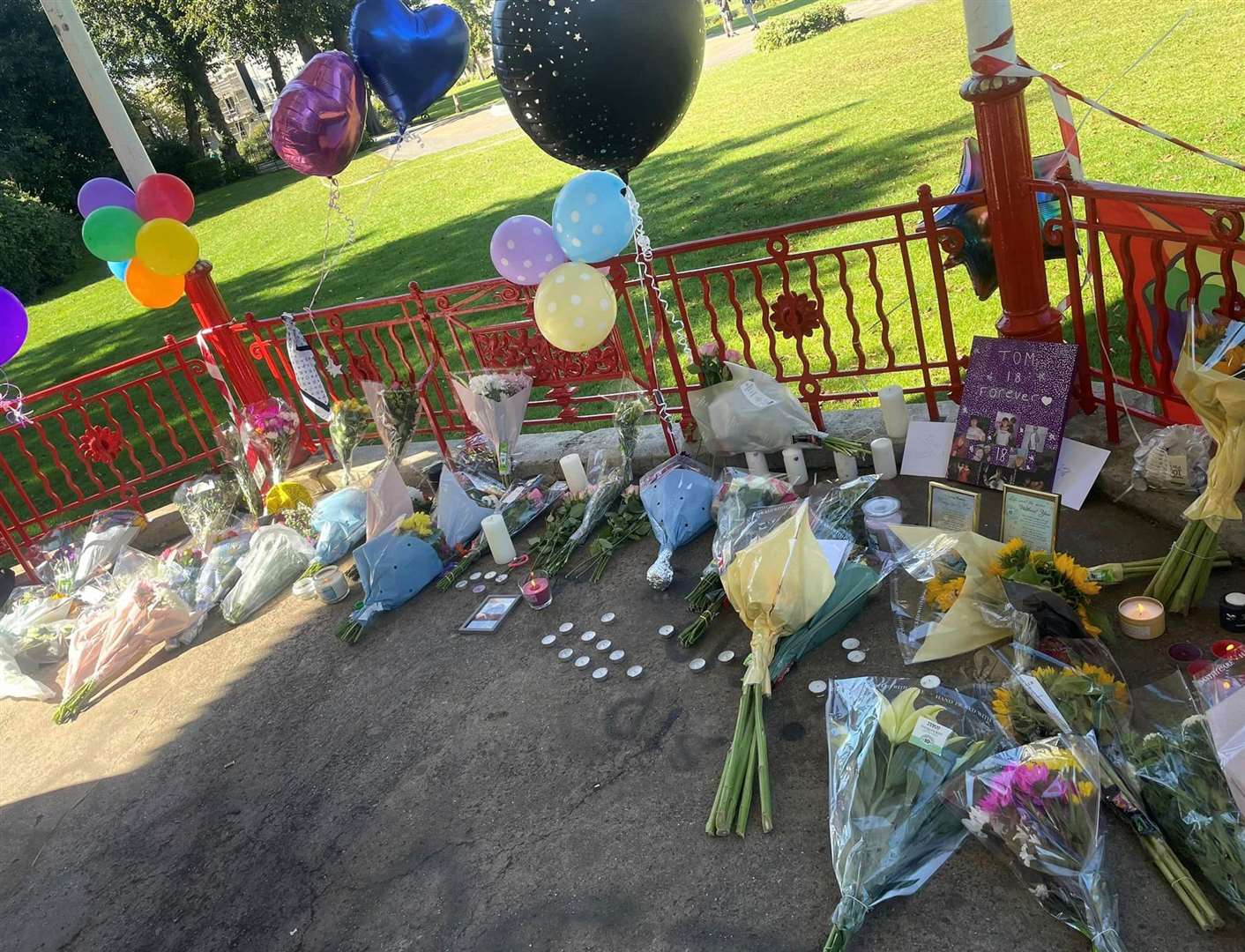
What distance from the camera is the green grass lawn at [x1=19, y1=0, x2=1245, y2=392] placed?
8.73m

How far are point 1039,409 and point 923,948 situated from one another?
7.89ft

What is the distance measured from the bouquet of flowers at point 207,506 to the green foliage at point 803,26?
64.7ft

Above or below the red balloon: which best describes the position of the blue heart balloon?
above

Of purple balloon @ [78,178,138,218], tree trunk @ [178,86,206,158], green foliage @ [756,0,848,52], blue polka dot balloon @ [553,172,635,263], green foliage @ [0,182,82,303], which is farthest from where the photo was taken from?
tree trunk @ [178,86,206,158]

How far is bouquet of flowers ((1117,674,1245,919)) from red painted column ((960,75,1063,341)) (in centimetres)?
192

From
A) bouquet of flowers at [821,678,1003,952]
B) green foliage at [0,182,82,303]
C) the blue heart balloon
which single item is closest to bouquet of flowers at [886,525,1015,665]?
bouquet of flowers at [821,678,1003,952]

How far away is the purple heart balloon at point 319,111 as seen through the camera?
14.7 ft

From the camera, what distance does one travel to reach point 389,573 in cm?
483

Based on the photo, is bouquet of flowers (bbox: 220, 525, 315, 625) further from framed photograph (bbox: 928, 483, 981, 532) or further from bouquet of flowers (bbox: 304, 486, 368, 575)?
framed photograph (bbox: 928, 483, 981, 532)

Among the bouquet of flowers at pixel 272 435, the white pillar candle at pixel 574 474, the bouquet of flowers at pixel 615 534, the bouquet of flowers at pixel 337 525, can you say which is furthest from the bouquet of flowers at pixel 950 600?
the bouquet of flowers at pixel 272 435

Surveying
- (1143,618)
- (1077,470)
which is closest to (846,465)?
(1077,470)

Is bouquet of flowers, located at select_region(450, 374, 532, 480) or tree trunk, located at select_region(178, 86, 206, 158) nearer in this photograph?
bouquet of flowers, located at select_region(450, 374, 532, 480)

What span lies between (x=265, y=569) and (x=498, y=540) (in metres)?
1.59

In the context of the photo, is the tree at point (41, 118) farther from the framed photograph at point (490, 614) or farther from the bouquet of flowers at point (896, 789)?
the bouquet of flowers at point (896, 789)
